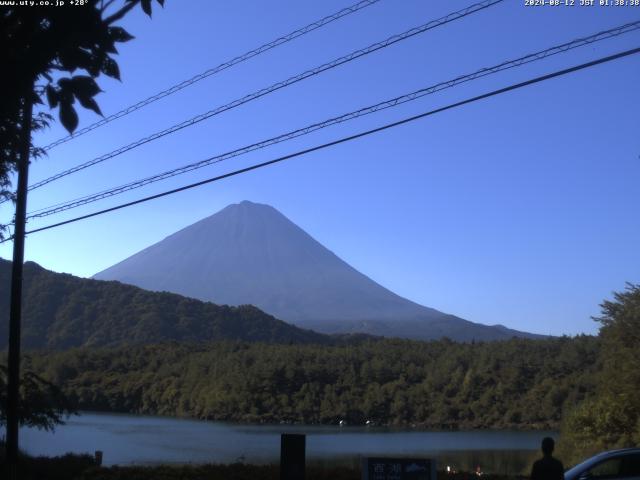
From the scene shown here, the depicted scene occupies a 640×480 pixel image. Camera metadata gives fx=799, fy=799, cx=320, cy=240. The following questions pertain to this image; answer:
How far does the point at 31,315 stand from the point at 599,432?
77.1m

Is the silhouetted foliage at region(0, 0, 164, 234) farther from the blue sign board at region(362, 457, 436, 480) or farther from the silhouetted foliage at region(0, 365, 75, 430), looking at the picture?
the silhouetted foliage at region(0, 365, 75, 430)

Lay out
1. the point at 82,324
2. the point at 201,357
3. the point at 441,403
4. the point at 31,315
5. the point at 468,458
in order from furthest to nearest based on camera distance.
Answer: the point at 82,324, the point at 31,315, the point at 201,357, the point at 441,403, the point at 468,458

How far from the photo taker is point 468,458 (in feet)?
124

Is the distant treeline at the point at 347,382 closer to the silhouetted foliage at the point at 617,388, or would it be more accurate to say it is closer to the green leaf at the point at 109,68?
the silhouetted foliage at the point at 617,388

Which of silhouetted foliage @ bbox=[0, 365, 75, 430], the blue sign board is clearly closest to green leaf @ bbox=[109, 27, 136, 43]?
the blue sign board

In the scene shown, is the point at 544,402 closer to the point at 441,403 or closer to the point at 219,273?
the point at 441,403

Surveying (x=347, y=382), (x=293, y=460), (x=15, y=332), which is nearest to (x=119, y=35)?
(x=293, y=460)

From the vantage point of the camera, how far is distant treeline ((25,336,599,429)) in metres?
63.2

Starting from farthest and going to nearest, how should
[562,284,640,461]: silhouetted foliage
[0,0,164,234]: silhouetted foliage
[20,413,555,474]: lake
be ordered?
1. [20,413,555,474]: lake
2. [562,284,640,461]: silhouetted foliage
3. [0,0,164,234]: silhouetted foliage

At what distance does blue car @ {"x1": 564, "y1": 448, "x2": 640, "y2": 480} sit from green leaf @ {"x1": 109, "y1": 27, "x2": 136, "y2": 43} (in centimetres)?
1051

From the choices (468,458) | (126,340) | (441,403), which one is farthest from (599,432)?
(126,340)

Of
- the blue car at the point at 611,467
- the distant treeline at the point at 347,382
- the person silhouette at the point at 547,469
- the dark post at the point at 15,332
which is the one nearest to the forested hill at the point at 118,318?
the distant treeline at the point at 347,382

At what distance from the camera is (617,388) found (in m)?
31.9

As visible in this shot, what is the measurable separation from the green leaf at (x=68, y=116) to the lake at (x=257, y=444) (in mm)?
25187
